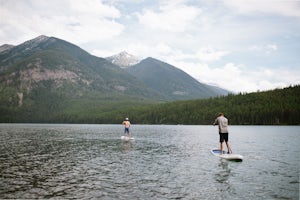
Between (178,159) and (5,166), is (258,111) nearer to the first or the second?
(178,159)

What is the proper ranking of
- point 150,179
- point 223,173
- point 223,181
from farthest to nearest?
point 223,173
point 150,179
point 223,181

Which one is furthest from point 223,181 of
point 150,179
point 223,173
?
point 150,179

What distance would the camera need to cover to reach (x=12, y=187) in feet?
73.2

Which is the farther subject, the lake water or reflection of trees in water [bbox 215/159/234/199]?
reflection of trees in water [bbox 215/159/234/199]

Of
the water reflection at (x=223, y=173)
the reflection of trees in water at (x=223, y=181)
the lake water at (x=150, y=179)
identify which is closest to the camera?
the lake water at (x=150, y=179)

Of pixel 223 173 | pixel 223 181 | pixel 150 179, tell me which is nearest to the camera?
pixel 223 181

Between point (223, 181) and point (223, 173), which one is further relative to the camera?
point (223, 173)

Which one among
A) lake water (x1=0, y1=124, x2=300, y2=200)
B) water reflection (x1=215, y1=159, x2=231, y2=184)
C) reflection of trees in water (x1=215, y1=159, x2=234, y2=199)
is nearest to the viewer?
lake water (x1=0, y1=124, x2=300, y2=200)

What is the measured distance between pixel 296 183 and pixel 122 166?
16.3 m

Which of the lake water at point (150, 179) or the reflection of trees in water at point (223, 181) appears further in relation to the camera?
the reflection of trees in water at point (223, 181)

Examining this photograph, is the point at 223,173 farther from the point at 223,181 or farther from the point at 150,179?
the point at 150,179

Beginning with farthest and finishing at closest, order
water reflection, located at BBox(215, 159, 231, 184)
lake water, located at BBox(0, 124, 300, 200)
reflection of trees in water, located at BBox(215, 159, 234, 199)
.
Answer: water reflection, located at BBox(215, 159, 231, 184) < reflection of trees in water, located at BBox(215, 159, 234, 199) < lake water, located at BBox(0, 124, 300, 200)

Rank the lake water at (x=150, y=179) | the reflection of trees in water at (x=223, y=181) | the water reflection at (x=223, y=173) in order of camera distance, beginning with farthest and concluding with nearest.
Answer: the water reflection at (x=223, y=173)
the reflection of trees in water at (x=223, y=181)
the lake water at (x=150, y=179)

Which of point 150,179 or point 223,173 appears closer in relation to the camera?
point 150,179
